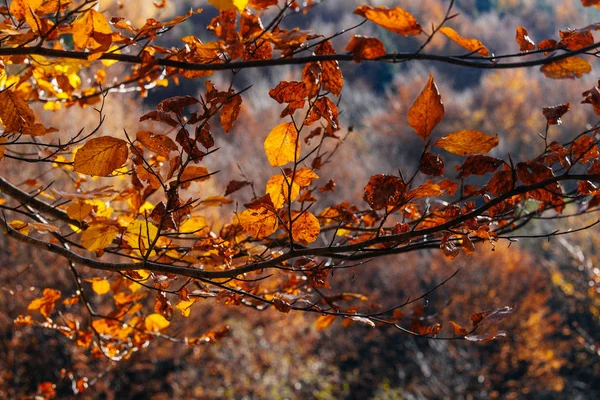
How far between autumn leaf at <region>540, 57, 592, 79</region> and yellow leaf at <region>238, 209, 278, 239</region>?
423mm

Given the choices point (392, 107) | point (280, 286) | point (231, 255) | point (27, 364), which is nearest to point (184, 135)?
point (231, 255)

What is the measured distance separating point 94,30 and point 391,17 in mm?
385

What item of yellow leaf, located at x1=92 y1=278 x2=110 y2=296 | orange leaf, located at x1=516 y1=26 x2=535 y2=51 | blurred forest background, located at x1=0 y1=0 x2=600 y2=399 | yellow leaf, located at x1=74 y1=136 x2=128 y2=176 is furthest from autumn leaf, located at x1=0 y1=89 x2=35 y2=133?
blurred forest background, located at x1=0 y1=0 x2=600 y2=399

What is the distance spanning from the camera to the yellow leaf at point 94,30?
2.35 feet

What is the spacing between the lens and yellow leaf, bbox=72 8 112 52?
2.35 feet

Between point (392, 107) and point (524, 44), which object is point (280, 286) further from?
point (392, 107)

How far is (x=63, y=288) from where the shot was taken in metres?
5.80

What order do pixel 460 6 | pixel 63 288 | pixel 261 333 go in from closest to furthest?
pixel 63 288, pixel 261 333, pixel 460 6

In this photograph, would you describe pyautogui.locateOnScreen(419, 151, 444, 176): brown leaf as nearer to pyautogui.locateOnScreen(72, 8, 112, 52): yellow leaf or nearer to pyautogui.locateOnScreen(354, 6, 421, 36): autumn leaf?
pyautogui.locateOnScreen(354, 6, 421, 36): autumn leaf

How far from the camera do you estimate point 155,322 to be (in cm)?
135

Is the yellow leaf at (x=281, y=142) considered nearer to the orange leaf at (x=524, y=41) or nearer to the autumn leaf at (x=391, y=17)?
the autumn leaf at (x=391, y=17)

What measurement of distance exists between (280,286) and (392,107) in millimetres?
19362

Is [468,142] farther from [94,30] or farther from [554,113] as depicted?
[94,30]

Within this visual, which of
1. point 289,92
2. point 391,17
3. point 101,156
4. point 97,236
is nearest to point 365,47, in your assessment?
point 391,17
